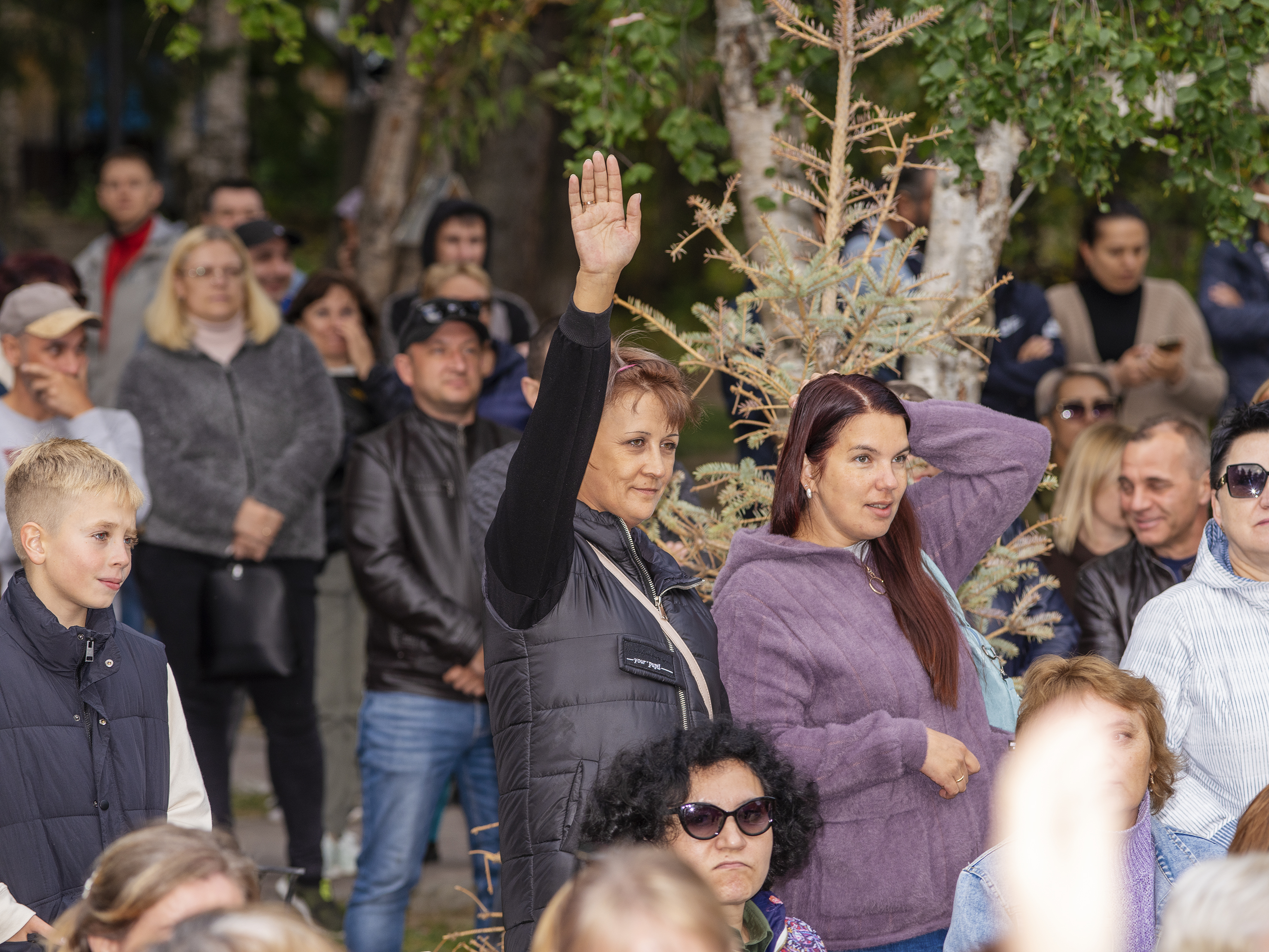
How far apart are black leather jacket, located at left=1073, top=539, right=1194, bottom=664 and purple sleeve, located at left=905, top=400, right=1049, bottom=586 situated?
35.6 inches

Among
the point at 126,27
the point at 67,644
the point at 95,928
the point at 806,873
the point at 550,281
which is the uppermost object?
the point at 126,27

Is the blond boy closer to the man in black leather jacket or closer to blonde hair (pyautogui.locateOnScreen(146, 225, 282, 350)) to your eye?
blonde hair (pyautogui.locateOnScreen(146, 225, 282, 350))

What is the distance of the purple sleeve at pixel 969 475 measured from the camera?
372 cm

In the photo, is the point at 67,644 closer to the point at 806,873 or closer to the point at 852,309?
the point at 806,873

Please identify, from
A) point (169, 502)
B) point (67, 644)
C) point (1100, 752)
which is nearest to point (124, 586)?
point (169, 502)

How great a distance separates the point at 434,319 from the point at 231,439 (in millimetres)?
995

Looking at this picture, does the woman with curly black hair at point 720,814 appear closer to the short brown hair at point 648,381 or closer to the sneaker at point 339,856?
the short brown hair at point 648,381

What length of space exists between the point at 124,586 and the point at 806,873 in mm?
3960

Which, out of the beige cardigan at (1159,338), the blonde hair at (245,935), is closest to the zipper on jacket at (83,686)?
the blonde hair at (245,935)

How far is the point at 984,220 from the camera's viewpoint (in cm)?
487

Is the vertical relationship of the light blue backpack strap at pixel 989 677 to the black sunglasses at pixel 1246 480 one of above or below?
Answer: below

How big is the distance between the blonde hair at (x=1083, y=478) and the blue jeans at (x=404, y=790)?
2.16 m

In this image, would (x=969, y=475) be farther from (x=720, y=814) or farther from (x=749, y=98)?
(x=749, y=98)

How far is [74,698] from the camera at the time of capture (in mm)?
3309
